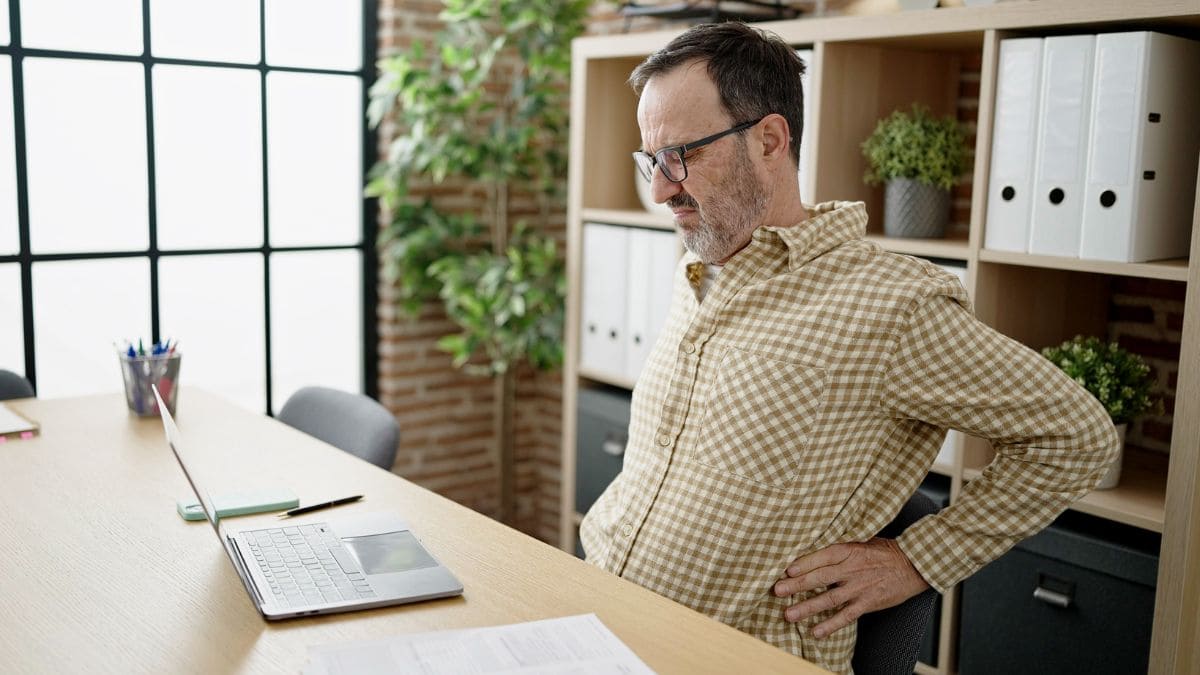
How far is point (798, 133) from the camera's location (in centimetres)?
193

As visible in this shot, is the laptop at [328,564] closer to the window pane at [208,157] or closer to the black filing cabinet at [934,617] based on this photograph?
the black filing cabinet at [934,617]

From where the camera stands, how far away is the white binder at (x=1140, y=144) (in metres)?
2.08

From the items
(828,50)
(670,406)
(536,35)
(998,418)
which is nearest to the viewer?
(998,418)

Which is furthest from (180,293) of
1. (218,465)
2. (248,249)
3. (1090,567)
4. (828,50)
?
(1090,567)

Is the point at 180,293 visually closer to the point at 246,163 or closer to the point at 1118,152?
the point at 246,163

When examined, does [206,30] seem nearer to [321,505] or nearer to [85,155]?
[85,155]

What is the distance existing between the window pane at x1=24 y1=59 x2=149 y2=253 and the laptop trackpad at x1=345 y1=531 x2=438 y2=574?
2075 millimetres

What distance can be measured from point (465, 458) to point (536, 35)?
4.87ft

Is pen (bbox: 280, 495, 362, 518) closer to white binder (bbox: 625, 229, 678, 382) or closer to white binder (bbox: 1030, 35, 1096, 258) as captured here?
white binder (bbox: 625, 229, 678, 382)

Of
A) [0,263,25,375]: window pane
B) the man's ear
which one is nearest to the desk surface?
the man's ear

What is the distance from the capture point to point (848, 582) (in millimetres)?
1726

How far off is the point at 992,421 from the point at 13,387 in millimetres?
2170

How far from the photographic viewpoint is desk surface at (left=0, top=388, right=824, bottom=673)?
1343 mm

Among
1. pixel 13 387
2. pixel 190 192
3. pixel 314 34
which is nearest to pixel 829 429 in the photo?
pixel 13 387
